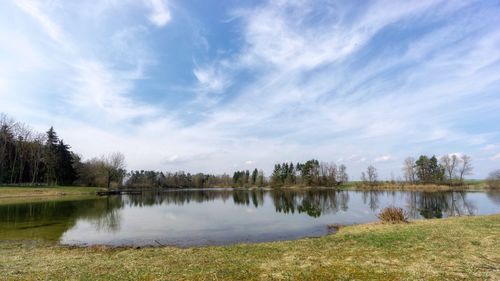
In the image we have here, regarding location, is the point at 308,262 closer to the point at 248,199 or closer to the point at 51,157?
the point at 248,199

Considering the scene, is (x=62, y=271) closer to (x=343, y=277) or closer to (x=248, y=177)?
(x=343, y=277)

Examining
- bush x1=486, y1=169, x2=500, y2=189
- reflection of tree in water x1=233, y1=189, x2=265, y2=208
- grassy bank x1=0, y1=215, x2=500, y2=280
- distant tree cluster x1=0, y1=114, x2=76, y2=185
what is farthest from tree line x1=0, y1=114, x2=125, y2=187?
bush x1=486, y1=169, x2=500, y2=189

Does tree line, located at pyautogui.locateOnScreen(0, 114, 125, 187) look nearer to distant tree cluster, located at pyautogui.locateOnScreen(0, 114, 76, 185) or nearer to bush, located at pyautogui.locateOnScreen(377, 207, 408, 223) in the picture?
distant tree cluster, located at pyautogui.locateOnScreen(0, 114, 76, 185)

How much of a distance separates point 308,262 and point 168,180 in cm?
18110

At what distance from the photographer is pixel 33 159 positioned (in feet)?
271

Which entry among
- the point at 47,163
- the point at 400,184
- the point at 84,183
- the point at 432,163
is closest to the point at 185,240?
the point at 47,163

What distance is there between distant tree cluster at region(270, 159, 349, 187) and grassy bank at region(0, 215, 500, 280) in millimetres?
130326

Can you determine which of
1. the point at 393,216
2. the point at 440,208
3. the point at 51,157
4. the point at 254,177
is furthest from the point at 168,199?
the point at 254,177

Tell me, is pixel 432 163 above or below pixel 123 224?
above

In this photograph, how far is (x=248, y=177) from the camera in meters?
178

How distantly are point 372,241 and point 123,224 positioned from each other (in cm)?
2524

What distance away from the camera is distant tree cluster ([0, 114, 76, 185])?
3059 inches

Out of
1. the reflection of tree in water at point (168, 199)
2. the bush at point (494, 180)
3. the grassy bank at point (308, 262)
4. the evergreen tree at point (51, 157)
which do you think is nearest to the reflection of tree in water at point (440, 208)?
the grassy bank at point (308, 262)

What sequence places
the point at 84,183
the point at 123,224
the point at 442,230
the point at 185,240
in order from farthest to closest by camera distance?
the point at 84,183 → the point at 123,224 → the point at 185,240 → the point at 442,230
